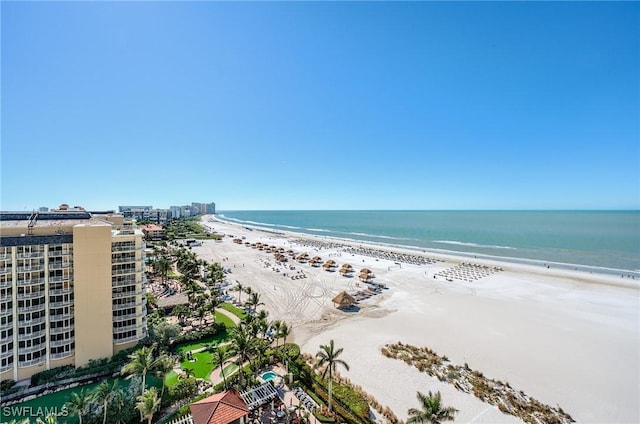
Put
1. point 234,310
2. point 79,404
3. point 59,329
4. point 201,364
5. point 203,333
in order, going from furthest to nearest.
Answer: point 234,310 → point 203,333 → point 201,364 → point 59,329 → point 79,404

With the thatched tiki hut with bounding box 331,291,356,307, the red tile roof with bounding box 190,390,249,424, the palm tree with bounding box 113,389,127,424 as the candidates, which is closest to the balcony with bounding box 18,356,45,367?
the palm tree with bounding box 113,389,127,424

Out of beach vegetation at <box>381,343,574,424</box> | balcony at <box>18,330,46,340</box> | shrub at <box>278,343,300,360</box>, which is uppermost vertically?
balcony at <box>18,330,46,340</box>

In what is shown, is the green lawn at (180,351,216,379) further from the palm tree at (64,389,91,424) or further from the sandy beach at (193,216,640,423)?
the sandy beach at (193,216,640,423)

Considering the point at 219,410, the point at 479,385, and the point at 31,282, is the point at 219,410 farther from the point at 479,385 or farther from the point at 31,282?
the point at 479,385

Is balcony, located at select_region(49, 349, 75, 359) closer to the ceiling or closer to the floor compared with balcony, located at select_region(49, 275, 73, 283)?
closer to the floor

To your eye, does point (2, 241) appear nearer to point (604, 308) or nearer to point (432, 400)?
point (432, 400)


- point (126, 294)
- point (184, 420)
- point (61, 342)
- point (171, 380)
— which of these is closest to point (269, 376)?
point (184, 420)

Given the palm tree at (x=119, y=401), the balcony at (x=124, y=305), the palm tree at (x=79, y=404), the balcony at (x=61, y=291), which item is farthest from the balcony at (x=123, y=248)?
the palm tree at (x=79, y=404)

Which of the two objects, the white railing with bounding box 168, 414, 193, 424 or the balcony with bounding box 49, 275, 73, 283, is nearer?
the white railing with bounding box 168, 414, 193, 424
